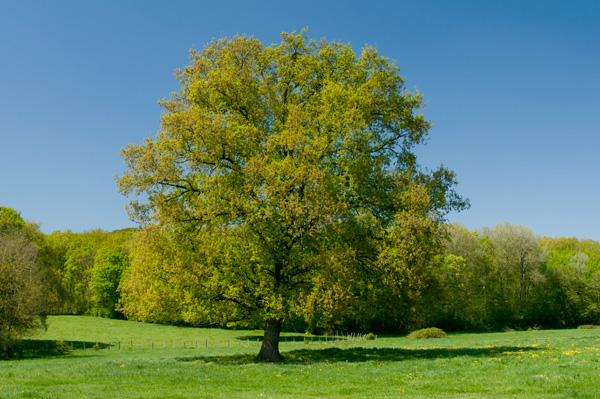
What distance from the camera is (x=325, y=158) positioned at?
24.6m

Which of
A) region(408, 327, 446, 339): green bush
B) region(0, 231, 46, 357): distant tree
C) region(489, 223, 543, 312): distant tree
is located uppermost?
region(489, 223, 543, 312): distant tree

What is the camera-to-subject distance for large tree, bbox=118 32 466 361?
72.5 feet

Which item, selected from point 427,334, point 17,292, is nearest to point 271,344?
point 17,292

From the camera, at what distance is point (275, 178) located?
21.6 metres

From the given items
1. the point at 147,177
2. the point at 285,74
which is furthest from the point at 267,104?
the point at 147,177

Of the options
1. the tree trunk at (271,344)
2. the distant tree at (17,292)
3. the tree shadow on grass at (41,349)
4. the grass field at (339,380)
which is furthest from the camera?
the tree shadow on grass at (41,349)

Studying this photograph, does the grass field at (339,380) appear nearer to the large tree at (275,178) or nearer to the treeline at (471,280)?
the large tree at (275,178)

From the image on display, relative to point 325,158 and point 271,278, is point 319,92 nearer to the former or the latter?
point 325,158

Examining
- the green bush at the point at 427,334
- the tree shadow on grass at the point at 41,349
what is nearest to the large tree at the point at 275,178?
the tree shadow on grass at the point at 41,349

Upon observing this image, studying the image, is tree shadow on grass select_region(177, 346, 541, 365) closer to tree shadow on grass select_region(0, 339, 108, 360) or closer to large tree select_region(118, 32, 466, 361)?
large tree select_region(118, 32, 466, 361)

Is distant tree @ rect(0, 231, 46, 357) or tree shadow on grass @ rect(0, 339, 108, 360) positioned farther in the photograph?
tree shadow on grass @ rect(0, 339, 108, 360)

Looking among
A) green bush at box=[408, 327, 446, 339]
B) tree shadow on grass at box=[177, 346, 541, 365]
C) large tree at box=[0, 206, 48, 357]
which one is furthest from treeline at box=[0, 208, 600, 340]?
tree shadow on grass at box=[177, 346, 541, 365]

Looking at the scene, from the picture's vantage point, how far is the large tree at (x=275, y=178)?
22.1 meters

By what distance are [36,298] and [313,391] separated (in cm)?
3657
